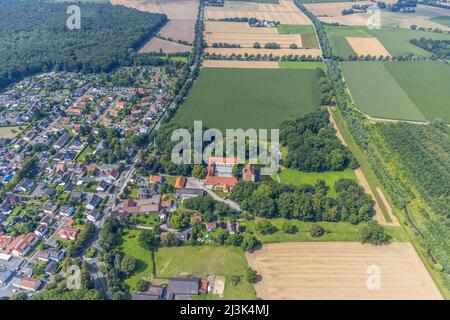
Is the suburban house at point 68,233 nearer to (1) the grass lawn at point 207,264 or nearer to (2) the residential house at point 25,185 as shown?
(1) the grass lawn at point 207,264

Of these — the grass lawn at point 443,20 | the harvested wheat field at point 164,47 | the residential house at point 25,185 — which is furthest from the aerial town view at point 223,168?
the grass lawn at point 443,20

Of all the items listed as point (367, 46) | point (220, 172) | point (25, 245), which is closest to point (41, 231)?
point (25, 245)

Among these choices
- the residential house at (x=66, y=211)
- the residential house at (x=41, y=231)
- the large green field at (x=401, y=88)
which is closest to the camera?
the residential house at (x=41, y=231)

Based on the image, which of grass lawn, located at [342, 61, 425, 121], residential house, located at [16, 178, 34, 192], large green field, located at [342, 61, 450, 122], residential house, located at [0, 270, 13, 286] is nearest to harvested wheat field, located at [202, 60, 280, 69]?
grass lawn, located at [342, 61, 425, 121]

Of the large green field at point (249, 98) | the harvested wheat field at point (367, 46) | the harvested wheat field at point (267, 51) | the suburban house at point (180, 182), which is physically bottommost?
the suburban house at point (180, 182)

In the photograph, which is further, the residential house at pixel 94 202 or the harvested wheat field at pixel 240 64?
the harvested wheat field at pixel 240 64

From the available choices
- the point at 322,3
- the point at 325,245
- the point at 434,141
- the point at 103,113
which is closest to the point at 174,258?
the point at 325,245

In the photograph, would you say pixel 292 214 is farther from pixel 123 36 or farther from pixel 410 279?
pixel 123 36
